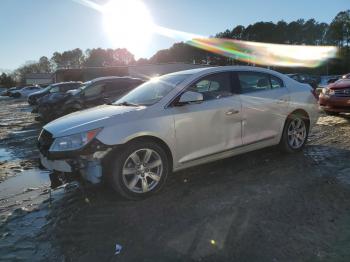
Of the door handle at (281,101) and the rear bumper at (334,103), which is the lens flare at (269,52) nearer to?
the rear bumper at (334,103)

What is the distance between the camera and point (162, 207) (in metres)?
4.28

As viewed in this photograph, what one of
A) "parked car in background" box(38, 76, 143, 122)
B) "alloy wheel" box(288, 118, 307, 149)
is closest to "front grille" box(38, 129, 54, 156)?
"alloy wheel" box(288, 118, 307, 149)

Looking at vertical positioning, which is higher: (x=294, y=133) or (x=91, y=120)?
(x=91, y=120)

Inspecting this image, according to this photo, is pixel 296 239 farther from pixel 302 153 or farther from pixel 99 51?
pixel 99 51

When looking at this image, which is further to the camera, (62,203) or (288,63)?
(288,63)

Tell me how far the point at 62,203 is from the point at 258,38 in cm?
8488

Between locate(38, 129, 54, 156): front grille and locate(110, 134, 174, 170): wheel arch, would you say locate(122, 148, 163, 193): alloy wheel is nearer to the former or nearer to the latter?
locate(110, 134, 174, 170): wheel arch

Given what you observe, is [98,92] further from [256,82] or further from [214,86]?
[214,86]

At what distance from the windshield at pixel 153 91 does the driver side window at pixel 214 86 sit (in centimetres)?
25

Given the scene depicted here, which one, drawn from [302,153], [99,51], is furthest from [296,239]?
[99,51]

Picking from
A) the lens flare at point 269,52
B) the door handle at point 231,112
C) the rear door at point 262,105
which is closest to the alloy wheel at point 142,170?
the door handle at point 231,112

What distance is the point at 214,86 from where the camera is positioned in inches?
214

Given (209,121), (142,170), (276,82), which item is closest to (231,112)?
(209,121)

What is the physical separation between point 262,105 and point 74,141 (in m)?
3.02
